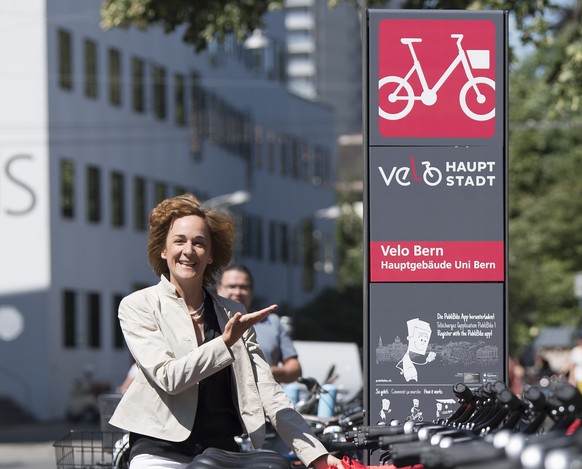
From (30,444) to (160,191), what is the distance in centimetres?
2336

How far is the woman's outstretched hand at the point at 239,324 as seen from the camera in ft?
18.7

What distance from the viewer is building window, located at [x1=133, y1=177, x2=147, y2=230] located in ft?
163

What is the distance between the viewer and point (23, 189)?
42531mm

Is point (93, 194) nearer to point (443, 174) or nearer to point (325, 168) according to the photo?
point (325, 168)

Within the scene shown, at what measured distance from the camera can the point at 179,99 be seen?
5409cm

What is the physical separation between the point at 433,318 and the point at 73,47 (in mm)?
37718

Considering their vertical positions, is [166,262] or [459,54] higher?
[459,54]

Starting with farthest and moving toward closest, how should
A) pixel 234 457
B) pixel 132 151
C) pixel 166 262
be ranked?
pixel 132 151 → pixel 166 262 → pixel 234 457

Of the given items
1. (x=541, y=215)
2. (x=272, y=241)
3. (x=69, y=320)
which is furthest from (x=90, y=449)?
(x=272, y=241)

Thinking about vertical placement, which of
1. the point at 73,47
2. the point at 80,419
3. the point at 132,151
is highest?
the point at 73,47

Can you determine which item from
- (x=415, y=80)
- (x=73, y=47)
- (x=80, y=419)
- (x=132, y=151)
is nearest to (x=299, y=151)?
(x=132, y=151)

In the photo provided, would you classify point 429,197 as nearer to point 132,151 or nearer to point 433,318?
point 433,318

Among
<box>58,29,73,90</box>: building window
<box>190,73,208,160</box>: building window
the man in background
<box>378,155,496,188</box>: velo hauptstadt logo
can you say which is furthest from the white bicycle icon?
<box>190,73,208,160</box>: building window

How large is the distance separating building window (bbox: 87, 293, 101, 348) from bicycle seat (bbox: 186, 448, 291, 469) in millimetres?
39997
